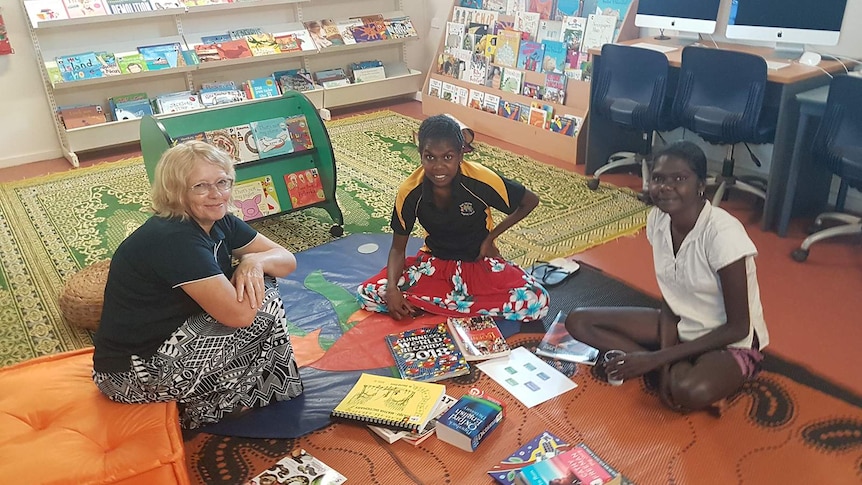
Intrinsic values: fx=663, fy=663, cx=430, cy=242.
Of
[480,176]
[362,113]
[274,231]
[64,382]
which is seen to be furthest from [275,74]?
[64,382]

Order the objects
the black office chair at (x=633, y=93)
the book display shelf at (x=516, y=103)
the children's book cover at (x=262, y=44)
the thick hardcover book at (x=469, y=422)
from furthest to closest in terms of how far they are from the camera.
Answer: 1. the children's book cover at (x=262, y=44)
2. the book display shelf at (x=516, y=103)
3. the black office chair at (x=633, y=93)
4. the thick hardcover book at (x=469, y=422)

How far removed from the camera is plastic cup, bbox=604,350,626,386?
2.19 m

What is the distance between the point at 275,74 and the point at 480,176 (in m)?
3.79

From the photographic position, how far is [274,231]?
3.72 m

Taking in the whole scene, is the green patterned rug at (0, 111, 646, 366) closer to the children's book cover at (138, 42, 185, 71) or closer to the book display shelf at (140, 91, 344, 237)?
the book display shelf at (140, 91, 344, 237)

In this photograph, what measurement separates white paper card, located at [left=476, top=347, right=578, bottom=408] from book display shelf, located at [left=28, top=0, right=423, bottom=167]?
394 cm

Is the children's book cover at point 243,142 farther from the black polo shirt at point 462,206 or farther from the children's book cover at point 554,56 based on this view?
the children's book cover at point 554,56

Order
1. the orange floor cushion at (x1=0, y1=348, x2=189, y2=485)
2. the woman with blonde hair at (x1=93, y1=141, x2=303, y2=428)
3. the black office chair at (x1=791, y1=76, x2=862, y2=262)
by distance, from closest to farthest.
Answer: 1. the orange floor cushion at (x1=0, y1=348, x2=189, y2=485)
2. the woman with blonde hair at (x1=93, y1=141, x2=303, y2=428)
3. the black office chair at (x1=791, y1=76, x2=862, y2=262)

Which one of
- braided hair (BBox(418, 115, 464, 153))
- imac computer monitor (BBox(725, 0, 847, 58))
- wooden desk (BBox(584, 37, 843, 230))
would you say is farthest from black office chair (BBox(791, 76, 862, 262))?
braided hair (BBox(418, 115, 464, 153))

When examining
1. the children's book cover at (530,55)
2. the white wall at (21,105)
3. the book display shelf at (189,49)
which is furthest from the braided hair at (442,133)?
the white wall at (21,105)

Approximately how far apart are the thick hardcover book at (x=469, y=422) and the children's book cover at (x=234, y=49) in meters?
4.21

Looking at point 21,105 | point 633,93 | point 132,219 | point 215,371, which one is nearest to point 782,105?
point 633,93

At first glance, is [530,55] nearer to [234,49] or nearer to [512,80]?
[512,80]

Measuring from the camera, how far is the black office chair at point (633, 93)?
3854 millimetres
